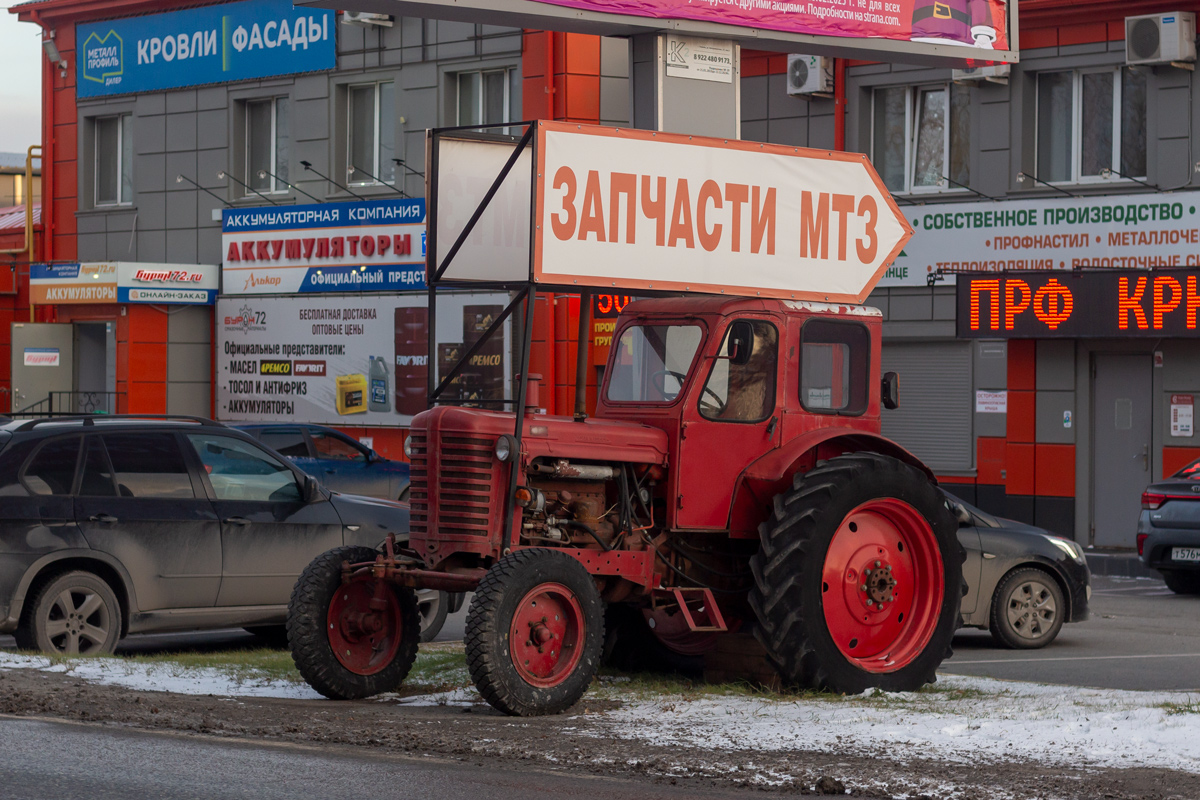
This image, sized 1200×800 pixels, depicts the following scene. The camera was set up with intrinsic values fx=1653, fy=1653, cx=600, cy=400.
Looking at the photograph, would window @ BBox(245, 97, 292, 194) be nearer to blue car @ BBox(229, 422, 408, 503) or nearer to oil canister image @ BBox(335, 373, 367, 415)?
oil canister image @ BBox(335, 373, 367, 415)

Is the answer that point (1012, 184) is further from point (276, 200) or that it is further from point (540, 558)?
point (540, 558)

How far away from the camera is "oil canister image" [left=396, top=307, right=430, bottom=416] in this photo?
26.8 meters

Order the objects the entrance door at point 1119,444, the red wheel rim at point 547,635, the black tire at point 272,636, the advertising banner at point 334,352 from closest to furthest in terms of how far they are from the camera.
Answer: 1. the red wheel rim at point 547,635
2. the black tire at point 272,636
3. the entrance door at point 1119,444
4. the advertising banner at point 334,352

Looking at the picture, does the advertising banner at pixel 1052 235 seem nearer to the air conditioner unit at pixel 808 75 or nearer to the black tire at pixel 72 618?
the air conditioner unit at pixel 808 75

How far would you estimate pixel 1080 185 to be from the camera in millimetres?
22156

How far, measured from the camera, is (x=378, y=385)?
90.0 ft

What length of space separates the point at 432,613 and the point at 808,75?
13.2 meters

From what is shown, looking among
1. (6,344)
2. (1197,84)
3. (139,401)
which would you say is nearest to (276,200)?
(139,401)

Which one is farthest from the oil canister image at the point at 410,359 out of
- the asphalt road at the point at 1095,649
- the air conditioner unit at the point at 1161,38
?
the asphalt road at the point at 1095,649

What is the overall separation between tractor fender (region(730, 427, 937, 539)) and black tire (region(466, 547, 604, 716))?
1.31m

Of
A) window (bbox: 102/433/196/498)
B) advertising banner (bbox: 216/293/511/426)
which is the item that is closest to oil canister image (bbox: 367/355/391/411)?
advertising banner (bbox: 216/293/511/426)

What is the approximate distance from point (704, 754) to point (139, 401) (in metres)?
23.1

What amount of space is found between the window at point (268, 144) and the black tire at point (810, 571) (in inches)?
792

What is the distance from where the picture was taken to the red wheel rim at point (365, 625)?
9367mm
